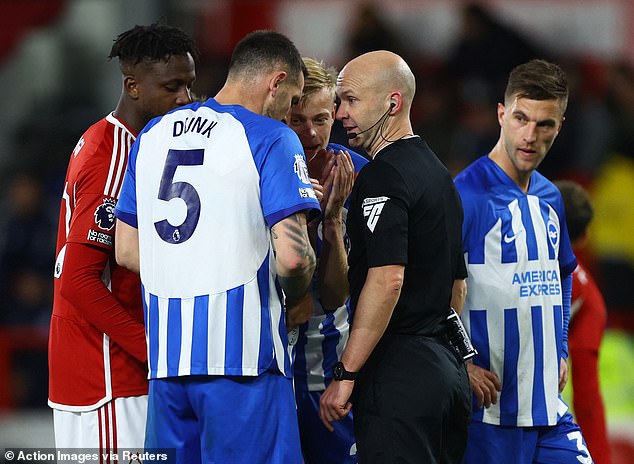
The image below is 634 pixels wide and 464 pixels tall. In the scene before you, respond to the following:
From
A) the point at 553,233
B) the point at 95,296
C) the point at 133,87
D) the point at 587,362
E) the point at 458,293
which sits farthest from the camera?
the point at 587,362

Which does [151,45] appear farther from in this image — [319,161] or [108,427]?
[108,427]

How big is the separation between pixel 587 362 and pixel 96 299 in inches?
102

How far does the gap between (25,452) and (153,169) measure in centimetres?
456

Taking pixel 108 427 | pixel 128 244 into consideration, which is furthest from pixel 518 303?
pixel 108 427

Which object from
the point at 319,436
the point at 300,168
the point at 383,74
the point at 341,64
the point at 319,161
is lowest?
the point at 319,436

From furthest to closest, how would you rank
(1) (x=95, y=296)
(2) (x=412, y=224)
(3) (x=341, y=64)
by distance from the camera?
1. (3) (x=341, y=64)
2. (1) (x=95, y=296)
3. (2) (x=412, y=224)

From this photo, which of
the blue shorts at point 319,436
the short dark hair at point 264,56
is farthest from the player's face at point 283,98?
the blue shorts at point 319,436

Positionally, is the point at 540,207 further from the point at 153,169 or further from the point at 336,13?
the point at 336,13

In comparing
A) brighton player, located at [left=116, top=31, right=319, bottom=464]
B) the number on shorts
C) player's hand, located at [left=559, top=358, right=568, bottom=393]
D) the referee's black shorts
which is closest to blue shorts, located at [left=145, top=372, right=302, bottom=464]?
brighton player, located at [left=116, top=31, right=319, bottom=464]

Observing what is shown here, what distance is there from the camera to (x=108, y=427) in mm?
4258

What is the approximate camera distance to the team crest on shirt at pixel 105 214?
13.7ft

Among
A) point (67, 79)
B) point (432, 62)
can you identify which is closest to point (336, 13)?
point (432, 62)

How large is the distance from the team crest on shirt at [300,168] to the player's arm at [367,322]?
1.39ft

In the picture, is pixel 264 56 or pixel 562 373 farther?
pixel 562 373
